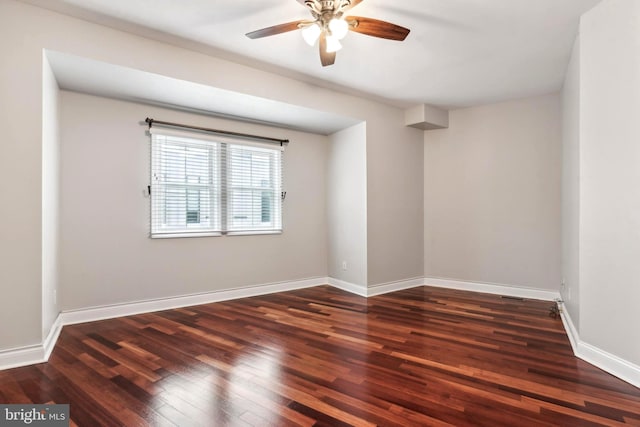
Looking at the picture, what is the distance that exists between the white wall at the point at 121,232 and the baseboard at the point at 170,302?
6 cm

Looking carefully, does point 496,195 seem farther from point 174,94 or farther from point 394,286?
point 174,94

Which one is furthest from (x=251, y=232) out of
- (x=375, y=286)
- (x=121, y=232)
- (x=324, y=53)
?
(x=324, y=53)

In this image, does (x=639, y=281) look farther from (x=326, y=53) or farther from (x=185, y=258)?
(x=185, y=258)

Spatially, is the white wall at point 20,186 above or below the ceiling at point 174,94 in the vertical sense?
below

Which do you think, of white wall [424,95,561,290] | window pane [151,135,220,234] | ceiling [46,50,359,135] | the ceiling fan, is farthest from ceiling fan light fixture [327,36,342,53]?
white wall [424,95,561,290]

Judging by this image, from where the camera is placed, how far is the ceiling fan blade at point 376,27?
2299mm

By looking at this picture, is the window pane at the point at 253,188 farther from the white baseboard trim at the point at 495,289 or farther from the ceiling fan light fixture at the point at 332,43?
the white baseboard trim at the point at 495,289

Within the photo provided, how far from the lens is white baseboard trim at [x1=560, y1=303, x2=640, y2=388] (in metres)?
2.11

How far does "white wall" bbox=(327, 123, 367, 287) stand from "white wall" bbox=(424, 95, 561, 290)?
4.22ft

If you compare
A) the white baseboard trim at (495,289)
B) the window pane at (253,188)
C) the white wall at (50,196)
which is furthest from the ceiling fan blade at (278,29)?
the white baseboard trim at (495,289)

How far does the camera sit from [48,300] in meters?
2.71

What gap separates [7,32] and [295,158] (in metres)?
3.23

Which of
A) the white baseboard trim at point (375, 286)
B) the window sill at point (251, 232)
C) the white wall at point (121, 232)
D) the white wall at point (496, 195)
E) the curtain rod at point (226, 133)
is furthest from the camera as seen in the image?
the white baseboard trim at point (375, 286)

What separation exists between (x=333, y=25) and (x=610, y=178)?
7.19 ft
